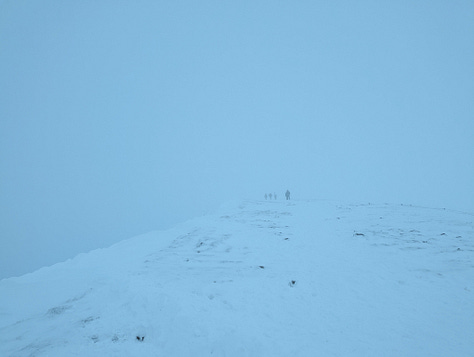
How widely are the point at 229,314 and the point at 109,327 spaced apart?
13.0 ft

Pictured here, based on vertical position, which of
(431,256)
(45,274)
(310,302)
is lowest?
(45,274)

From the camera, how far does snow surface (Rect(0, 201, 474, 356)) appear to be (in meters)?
7.75

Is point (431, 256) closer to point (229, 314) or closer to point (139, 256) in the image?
point (229, 314)

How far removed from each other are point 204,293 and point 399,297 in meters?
7.11

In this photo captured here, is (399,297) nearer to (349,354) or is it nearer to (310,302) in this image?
(310,302)

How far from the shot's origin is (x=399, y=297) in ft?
31.5

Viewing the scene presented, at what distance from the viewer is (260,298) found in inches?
391

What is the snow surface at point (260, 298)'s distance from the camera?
7.75 metres

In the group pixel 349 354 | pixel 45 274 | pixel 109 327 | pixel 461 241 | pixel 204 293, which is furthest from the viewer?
pixel 45 274

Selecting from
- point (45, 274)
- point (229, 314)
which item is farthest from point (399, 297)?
point (45, 274)

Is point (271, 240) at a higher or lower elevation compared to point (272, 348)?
higher

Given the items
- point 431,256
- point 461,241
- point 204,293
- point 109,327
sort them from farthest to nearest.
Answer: point 461,241
point 431,256
point 204,293
point 109,327

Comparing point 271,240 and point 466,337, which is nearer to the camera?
point 466,337

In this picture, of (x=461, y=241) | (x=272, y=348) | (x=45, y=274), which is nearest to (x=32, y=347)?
(x=272, y=348)
